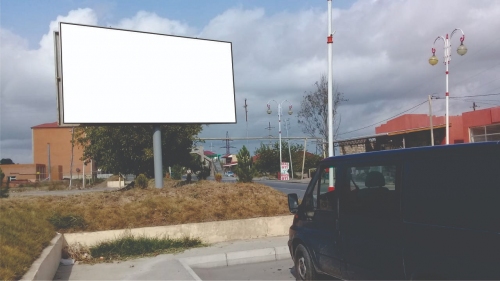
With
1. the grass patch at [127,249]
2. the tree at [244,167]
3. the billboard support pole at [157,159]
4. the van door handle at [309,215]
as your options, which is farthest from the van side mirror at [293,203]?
the tree at [244,167]

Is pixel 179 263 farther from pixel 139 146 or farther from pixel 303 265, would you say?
pixel 139 146

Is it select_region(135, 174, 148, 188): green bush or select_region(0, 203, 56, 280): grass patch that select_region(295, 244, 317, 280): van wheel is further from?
select_region(135, 174, 148, 188): green bush

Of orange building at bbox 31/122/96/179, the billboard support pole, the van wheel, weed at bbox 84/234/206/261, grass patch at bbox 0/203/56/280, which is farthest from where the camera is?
orange building at bbox 31/122/96/179

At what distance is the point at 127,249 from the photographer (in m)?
9.70

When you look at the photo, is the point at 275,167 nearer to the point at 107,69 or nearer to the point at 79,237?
the point at 107,69

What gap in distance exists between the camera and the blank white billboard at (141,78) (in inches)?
558

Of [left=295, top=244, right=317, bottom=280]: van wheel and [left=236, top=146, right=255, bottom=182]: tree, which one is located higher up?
[left=236, top=146, right=255, bottom=182]: tree

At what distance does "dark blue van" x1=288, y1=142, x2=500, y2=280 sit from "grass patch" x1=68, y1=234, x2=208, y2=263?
14.3 feet

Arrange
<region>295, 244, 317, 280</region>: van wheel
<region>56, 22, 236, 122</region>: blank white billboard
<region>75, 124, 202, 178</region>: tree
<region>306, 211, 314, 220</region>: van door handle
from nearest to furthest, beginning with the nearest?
<region>295, 244, 317, 280</region>: van wheel < <region>306, 211, 314, 220</region>: van door handle < <region>56, 22, 236, 122</region>: blank white billboard < <region>75, 124, 202, 178</region>: tree

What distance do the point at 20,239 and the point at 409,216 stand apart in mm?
5577

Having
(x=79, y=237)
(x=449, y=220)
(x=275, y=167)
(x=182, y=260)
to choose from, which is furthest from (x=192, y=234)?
(x=275, y=167)

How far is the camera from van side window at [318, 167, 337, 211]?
6.07m

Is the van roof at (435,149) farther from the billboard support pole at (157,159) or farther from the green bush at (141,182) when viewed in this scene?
the billboard support pole at (157,159)

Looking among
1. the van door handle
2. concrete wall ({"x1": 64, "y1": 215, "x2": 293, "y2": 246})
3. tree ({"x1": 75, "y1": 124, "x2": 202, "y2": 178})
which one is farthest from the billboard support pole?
the van door handle
